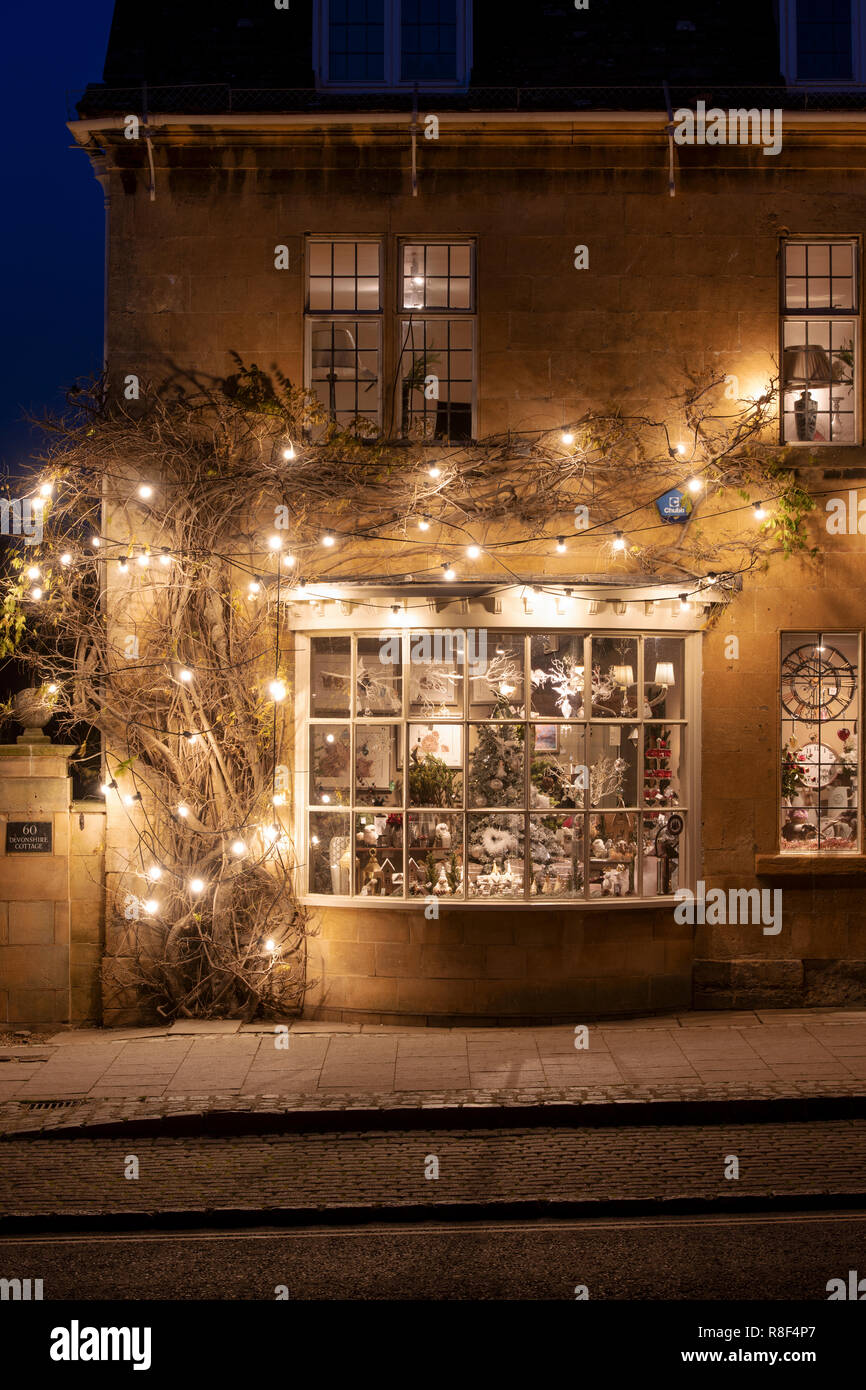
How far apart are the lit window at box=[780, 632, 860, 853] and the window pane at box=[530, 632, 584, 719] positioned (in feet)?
6.37

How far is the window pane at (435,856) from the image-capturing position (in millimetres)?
10047

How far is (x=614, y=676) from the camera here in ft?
33.2

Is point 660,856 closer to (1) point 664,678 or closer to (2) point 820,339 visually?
(1) point 664,678

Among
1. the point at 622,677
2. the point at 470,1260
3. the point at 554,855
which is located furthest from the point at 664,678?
the point at 470,1260

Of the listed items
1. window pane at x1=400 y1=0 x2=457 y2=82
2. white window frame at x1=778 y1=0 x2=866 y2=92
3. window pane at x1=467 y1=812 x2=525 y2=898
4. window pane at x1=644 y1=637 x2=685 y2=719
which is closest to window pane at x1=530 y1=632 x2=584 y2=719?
window pane at x1=644 y1=637 x2=685 y2=719

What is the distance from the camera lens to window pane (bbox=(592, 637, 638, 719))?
33.1 ft

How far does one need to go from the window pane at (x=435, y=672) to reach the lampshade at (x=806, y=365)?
3.85 m

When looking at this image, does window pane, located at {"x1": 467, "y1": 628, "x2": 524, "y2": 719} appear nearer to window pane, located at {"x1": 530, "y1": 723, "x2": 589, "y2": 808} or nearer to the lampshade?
window pane, located at {"x1": 530, "y1": 723, "x2": 589, "y2": 808}

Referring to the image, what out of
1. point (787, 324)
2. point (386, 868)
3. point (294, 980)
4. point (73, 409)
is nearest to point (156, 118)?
point (73, 409)

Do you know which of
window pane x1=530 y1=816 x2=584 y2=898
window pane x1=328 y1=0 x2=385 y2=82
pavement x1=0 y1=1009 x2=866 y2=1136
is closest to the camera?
pavement x1=0 y1=1009 x2=866 y2=1136

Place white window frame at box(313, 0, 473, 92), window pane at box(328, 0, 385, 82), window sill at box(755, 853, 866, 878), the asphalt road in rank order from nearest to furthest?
the asphalt road → window sill at box(755, 853, 866, 878) → white window frame at box(313, 0, 473, 92) → window pane at box(328, 0, 385, 82)

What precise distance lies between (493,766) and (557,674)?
0.95 metres

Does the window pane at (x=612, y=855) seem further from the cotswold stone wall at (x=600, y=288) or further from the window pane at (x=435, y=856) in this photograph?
the window pane at (x=435, y=856)

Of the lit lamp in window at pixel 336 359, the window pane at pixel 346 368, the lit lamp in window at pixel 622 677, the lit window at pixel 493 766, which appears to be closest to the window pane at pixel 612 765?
the lit window at pixel 493 766
